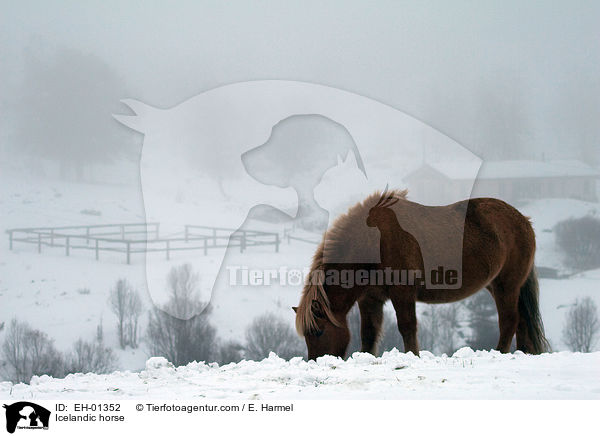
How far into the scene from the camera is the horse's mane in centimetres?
503

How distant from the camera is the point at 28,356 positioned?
32.8 ft

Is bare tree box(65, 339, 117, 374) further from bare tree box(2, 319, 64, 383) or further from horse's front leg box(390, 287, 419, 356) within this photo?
horse's front leg box(390, 287, 419, 356)

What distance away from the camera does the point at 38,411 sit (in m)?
4.37

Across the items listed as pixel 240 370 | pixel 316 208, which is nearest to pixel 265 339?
pixel 316 208

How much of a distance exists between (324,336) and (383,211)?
4.29 feet

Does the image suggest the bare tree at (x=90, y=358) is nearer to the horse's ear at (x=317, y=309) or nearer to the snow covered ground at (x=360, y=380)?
the snow covered ground at (x=360, y=380)

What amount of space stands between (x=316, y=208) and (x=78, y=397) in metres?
3.28

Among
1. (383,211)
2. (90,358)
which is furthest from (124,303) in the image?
(383,211)

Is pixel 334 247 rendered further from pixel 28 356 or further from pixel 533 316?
pixel 28 356

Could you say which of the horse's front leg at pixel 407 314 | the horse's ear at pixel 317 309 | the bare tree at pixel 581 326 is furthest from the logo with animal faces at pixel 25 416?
the bare tree at pixel 581 326

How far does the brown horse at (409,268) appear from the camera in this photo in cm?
512

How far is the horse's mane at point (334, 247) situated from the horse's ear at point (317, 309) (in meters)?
0.02

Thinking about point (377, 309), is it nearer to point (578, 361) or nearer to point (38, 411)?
point (578, 361)

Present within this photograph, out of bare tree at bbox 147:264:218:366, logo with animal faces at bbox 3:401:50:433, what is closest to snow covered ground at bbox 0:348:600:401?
logo with animal faces at bbox 3:401:50:433
